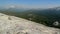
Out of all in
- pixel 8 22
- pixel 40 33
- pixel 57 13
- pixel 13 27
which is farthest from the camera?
pixel 57 13

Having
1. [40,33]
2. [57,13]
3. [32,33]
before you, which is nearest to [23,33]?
[32,33]

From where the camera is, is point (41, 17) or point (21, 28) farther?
point (41, 17)

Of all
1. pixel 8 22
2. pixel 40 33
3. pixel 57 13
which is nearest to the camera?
pixel 40 33

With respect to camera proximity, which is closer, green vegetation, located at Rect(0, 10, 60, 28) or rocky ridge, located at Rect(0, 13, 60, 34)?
rocky ridge, located at Rect(0, 13, 60, 34)

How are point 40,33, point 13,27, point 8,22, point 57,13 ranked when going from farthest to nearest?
point 57,13 < point 8,22 < point 13,27 < point 40,33

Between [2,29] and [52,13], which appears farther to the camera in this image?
[52,13]

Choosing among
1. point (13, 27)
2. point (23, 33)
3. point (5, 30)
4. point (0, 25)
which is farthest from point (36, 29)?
point (0, 25)

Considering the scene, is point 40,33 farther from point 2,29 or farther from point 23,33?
point 2,29

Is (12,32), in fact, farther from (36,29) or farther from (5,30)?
(36,29)

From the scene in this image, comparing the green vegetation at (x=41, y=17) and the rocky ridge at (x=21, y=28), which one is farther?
the green vegetation at (x=41, y=17)
